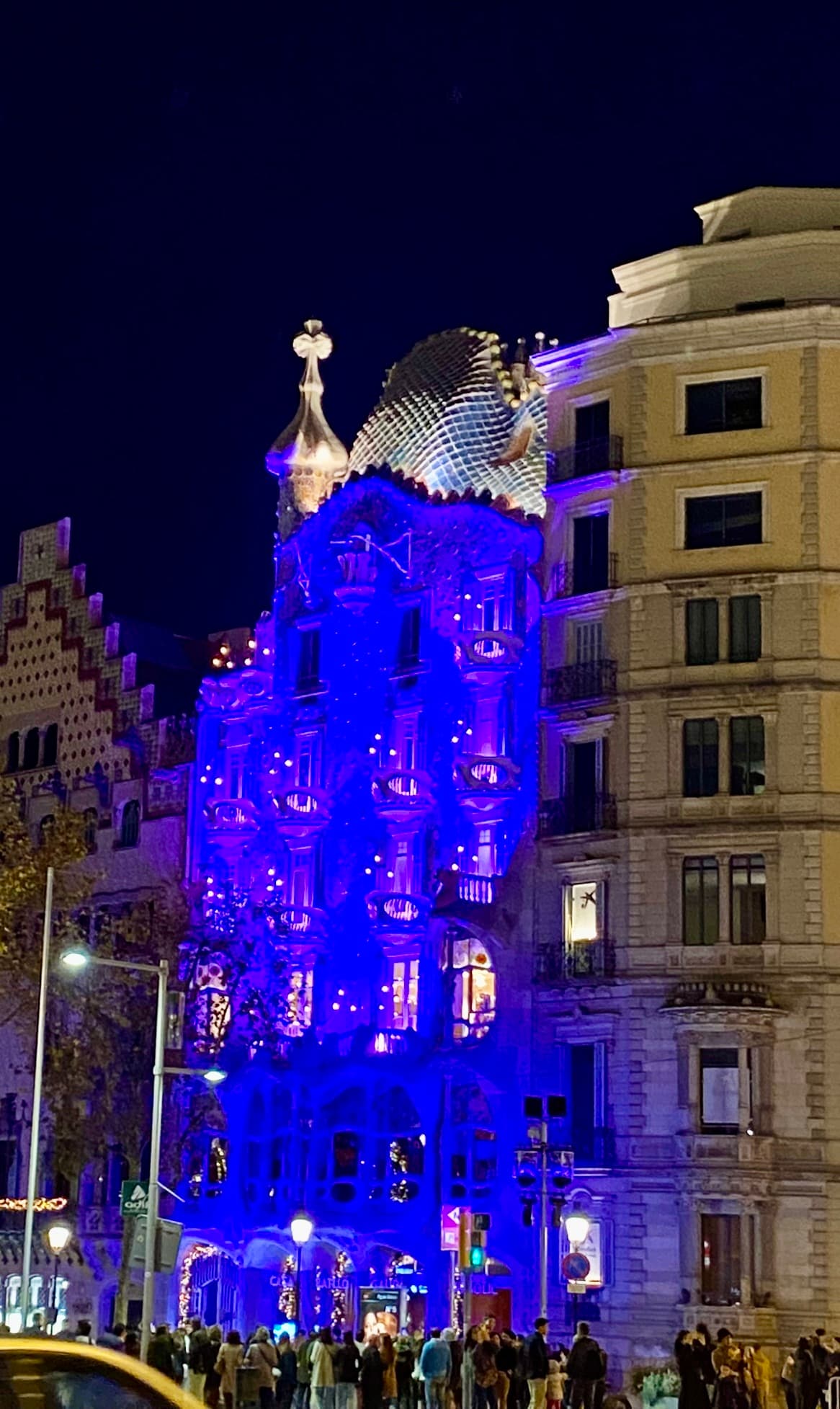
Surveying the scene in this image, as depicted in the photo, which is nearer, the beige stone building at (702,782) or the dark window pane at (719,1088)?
the beige stone building at (702,782)

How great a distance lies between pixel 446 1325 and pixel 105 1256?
9480 millimetres

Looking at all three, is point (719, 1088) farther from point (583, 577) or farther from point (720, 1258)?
point (583, 577)

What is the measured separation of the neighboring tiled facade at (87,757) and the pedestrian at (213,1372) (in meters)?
19.3

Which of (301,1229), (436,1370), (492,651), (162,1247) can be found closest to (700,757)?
(492,651)

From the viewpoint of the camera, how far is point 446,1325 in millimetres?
55344

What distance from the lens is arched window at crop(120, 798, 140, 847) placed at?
69.9 m

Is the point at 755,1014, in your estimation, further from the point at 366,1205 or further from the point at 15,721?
the point at 15,721

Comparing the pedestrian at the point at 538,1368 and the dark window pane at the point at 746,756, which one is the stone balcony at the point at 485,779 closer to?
the dark window pane at the point at 746,756

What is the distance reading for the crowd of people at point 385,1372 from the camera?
37938 mm

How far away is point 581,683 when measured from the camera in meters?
57.0

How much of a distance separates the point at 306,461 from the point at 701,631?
1666cm

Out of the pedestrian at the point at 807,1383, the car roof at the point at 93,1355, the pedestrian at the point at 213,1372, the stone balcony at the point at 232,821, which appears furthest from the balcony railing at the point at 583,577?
the car roof at the point at 93,1355

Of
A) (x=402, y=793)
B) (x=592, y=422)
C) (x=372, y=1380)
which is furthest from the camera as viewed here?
(x=402, y=793)

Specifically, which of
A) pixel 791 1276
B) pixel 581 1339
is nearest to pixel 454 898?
pixel 791 1276
